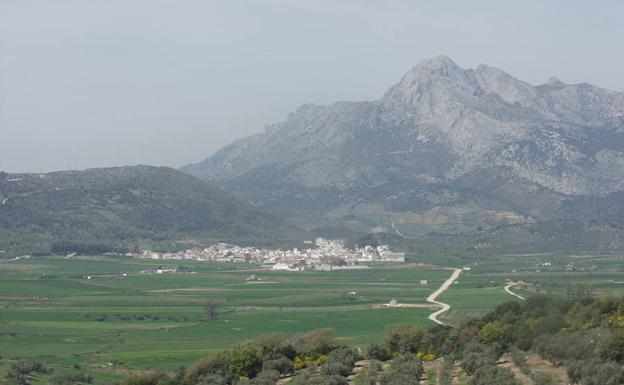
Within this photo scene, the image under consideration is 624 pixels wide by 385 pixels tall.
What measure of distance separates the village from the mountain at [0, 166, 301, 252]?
304 inches

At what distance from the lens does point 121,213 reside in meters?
156

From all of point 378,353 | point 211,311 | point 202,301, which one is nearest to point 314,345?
point 378,353

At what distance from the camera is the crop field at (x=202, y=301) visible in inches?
2154

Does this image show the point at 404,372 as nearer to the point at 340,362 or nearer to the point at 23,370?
the point at 340,362

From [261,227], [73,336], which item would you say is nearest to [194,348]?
[73,336]

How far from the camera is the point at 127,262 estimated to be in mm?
118062

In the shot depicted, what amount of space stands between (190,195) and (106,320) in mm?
110366

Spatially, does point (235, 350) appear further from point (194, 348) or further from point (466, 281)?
point (466, 281)

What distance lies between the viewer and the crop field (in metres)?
54.7

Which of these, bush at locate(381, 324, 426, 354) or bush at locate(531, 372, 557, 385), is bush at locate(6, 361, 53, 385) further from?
bush at locate(531, 372, 557, 385)

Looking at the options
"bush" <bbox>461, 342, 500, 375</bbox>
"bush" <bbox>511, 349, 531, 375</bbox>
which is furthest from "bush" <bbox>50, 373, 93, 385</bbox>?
"bush" <bbox>511, 349, 531, 375</bbox>

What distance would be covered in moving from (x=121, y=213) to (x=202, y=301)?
264ft

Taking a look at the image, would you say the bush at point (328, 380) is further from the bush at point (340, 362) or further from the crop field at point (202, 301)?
the crop field at point (202, 301)

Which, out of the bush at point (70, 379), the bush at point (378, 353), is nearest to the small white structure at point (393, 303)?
the bush at point (378, 353)
